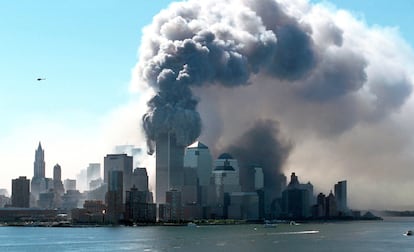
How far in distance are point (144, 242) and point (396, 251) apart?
1722 inches

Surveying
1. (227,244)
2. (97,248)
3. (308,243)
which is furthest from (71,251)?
(308,243)

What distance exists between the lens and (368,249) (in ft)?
416

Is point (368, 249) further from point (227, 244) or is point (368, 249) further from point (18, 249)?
point (18, 249)

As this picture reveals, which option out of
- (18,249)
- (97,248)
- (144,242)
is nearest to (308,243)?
(144,242)

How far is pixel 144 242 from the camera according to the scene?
5605 inches

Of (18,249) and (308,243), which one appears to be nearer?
(18,249)

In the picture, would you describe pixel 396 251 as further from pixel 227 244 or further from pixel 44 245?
pixel 44 245

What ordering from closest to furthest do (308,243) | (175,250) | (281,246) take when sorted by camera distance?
(175,250) < (281,246) < (308,243)

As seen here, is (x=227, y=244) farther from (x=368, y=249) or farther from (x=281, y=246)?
(x=368, y=249)

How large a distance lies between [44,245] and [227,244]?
30.8 m

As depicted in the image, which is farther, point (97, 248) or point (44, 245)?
point (44, 245)

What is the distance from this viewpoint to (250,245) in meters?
134

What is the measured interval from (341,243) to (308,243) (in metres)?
6.20

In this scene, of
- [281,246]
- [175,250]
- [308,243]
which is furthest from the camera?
[308,243]
